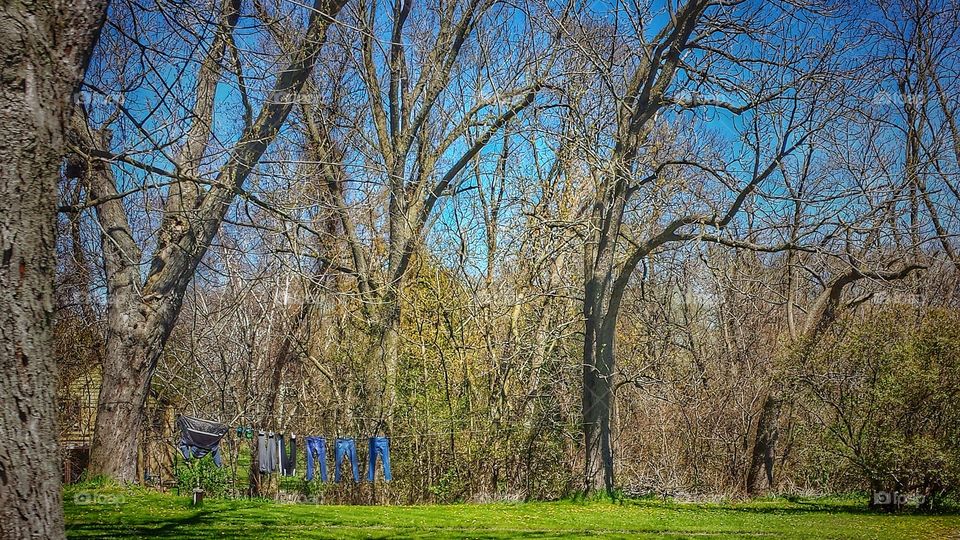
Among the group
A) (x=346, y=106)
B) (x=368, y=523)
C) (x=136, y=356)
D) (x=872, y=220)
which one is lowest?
(x=368, y=523)

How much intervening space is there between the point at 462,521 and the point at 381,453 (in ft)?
15.6

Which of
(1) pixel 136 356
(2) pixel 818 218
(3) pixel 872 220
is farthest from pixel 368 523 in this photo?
(3) pixel 872 220

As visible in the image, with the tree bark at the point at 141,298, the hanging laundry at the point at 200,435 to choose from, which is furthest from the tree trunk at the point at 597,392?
the tree bark at the point at 141,298

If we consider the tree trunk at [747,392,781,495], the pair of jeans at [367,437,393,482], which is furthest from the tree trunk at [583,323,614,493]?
the tree trunk at [747,392,781,495]

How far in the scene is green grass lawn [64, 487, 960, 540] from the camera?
851 cm

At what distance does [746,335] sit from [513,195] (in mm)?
7805

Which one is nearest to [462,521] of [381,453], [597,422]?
[597,422]

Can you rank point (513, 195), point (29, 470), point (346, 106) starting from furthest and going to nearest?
point (346, 106)
point (513, 195)
point (29, 470)

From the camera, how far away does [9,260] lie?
3854 mm

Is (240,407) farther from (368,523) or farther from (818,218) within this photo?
(818,218)

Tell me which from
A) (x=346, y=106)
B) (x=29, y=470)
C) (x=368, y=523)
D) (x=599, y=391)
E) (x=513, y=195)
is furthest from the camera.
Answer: (x=346, y=106)

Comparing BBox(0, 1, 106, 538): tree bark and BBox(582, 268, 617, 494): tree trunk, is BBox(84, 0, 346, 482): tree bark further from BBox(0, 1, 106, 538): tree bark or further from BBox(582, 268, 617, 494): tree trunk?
BBox(582, 268, 617, 494): tree trunk

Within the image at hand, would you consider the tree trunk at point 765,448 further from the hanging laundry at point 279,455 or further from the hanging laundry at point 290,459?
the hanging laundry at point 279,455

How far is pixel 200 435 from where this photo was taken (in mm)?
14828
